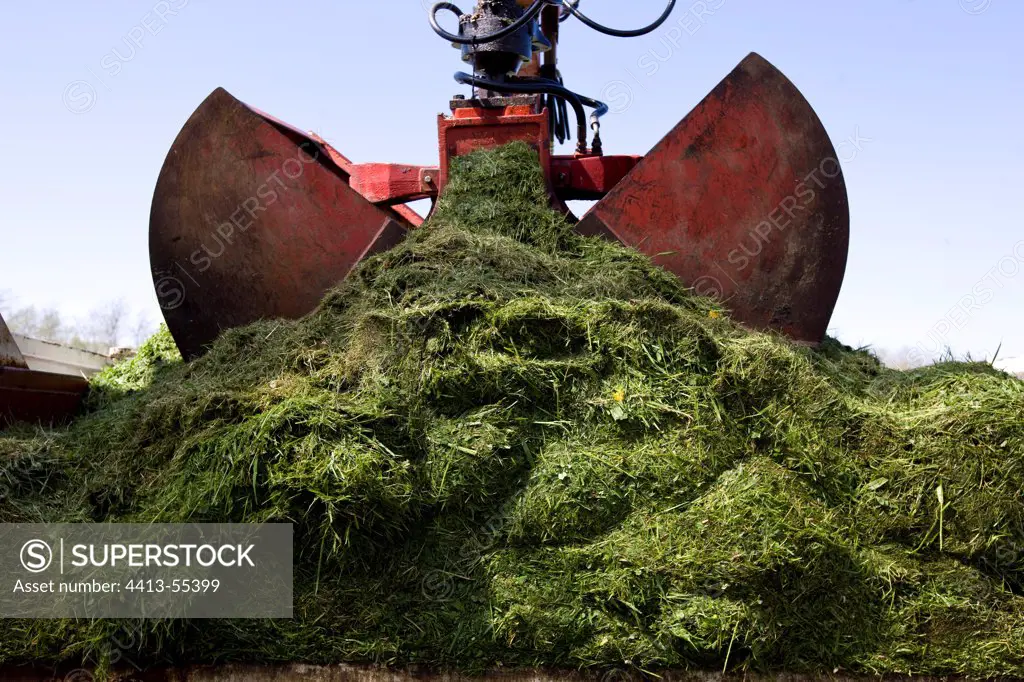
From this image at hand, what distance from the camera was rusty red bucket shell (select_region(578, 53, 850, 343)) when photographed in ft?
14.3

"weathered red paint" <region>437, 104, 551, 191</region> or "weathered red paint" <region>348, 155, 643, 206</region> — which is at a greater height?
"weathered red paint" <region>437, 104, 551, 191</region>

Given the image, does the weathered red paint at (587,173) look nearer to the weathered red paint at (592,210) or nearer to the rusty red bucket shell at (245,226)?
the weathered red paint at (592,210)

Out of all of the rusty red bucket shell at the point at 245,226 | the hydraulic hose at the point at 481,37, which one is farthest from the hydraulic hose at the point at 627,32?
the rusty red bucket shell at the point at 245,226

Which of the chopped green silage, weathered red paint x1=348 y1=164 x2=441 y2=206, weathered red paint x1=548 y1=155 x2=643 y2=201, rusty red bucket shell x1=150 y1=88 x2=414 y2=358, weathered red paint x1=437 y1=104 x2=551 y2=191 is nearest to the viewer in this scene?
the chopped green silage

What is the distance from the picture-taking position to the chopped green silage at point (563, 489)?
293 centimetres

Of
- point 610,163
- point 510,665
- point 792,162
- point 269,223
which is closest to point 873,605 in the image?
point 510,665

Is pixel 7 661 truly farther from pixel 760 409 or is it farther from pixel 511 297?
pixel 760 409

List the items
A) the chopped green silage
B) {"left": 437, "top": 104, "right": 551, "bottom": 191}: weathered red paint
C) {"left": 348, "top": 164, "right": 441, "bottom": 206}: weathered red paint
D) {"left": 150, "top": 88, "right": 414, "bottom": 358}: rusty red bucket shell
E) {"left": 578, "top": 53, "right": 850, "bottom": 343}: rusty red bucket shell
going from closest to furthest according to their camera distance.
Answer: the chopped green silage → {"left": 578, "top": 53, "right": 850, "bottom": 343}: rusty red bucket shell → {"left": 150, "top": 88, "right": 414, "bottom": 358}: rusty red bucket shell → {"left": 437, "top": 104, "right": 551, "bottom": 191}: weathered red paint → {"left": 348, "top": 164, "right": 441, "bottom": 206}: weathered red paint

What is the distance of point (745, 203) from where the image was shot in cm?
438

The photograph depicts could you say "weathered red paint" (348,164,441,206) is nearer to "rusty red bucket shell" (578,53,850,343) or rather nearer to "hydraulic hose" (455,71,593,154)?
"hydraulic hose" (455,71,593,154)

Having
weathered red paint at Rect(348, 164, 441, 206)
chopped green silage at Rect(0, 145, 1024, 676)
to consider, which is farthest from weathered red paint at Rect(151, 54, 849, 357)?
chopped green silage at Rect(0, 145, 1024, 676)

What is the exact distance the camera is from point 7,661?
9.52ft

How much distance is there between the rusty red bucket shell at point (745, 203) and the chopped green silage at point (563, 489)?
Answer: 677 millimetres

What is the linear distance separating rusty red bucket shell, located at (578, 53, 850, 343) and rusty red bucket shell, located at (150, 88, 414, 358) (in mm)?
1156
